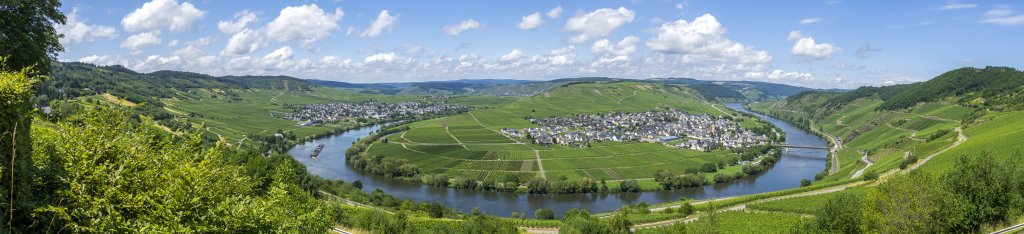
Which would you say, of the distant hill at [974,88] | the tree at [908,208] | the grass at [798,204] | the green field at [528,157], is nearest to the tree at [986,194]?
the tree at [908,208]

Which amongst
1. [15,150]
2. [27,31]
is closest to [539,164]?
[27,31]

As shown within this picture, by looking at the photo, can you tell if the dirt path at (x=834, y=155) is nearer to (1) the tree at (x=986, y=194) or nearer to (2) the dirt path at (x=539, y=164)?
(2) the dirt path at (x=539, y=164)

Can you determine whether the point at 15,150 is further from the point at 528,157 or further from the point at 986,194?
the point at 528,157

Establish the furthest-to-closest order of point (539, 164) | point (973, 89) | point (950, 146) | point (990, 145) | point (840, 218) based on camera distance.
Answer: point (973, 89), point (539, 164), point (950, 146), point (990, 145), point (840, 218)

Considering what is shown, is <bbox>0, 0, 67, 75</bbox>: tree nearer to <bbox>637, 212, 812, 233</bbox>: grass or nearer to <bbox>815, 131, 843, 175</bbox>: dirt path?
<bbox>637, 212, 812, 233</bbox>: grass

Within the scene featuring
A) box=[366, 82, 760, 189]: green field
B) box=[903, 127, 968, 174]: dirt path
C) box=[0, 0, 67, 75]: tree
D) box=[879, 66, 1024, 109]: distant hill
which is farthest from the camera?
box=[879, 66, 1024, 109]: distant hill

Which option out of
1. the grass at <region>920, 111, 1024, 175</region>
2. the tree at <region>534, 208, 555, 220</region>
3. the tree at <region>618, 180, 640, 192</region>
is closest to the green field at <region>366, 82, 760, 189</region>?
the tree at <region>618, 180, 640, 192</region>
